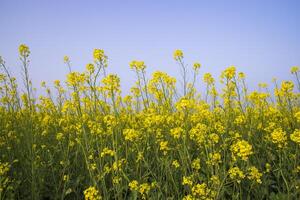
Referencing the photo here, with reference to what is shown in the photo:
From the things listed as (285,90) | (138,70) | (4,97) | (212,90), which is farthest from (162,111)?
(4,97)

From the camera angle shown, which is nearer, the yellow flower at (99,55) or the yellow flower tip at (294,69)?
the yellow flower at (99,55)

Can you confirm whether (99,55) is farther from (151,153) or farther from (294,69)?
(294,69)

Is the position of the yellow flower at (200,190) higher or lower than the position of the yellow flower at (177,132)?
lower

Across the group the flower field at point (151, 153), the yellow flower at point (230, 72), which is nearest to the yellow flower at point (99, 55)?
the flower field at point (151, 153)

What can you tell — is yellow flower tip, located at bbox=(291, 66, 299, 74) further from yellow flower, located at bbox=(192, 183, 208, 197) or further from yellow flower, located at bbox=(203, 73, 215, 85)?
yellow flower, located at bbox=(192, 183, 208, 197)

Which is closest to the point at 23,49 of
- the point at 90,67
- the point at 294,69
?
the point at 90,67

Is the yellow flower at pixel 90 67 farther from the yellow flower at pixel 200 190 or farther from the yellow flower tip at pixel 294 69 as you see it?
the yellow flower tip at pixel 294 69

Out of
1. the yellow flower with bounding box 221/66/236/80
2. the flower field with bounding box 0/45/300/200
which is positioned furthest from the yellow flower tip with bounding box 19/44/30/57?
the yellow flower with bounding box 221/66/236/80

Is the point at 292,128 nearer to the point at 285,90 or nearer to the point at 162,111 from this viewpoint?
the point at 285,90

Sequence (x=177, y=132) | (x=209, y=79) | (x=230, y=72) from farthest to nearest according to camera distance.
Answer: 1. (x=209, y=79)
2. (x=230, y=72)
3. (x=177, y=132)

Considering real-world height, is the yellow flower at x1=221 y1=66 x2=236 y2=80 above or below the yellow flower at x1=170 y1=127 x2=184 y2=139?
above

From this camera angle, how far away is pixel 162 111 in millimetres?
4508

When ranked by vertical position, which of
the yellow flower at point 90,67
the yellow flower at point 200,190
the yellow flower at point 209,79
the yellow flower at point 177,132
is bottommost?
the yellow flower at point 200,190

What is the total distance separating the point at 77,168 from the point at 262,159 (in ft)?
7.28
